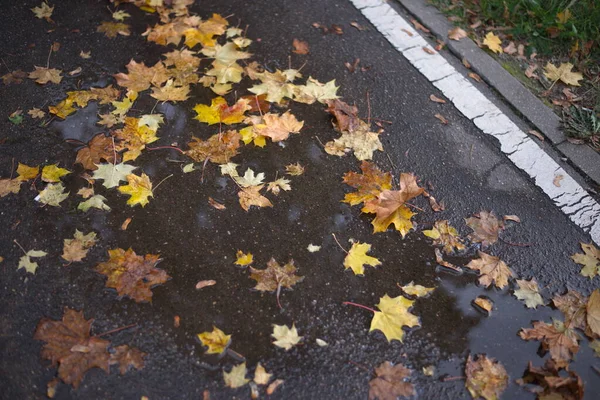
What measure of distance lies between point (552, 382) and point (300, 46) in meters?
2.89

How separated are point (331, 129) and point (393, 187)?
62cm

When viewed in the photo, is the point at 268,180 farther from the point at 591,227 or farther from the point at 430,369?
the point at 591,227

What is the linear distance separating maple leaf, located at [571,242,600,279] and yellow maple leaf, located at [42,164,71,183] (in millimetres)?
3042

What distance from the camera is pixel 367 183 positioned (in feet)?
→ 10.4

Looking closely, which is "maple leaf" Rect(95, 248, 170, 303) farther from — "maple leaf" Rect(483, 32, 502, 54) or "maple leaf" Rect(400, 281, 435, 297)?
"maple leaf" Rect(483, 32, 502, 54)

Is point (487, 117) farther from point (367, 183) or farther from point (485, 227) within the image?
point (367, 183)

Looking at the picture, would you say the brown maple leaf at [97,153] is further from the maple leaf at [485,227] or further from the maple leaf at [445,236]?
the maple leaf at [485,227]

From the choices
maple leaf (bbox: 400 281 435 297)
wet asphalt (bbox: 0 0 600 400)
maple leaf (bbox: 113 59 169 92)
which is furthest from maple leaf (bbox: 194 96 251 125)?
maple leaf (bbox: 400 281 435 297)

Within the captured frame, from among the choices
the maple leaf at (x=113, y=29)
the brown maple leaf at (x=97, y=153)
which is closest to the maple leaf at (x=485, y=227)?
the brown maple leaf at (x=97, y=153)

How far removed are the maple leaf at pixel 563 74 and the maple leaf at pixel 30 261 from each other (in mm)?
3721

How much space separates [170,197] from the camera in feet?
9.96

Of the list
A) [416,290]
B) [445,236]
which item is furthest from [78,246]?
[445,236]

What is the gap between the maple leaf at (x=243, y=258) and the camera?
9.10 feet

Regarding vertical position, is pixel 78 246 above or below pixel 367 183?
below
